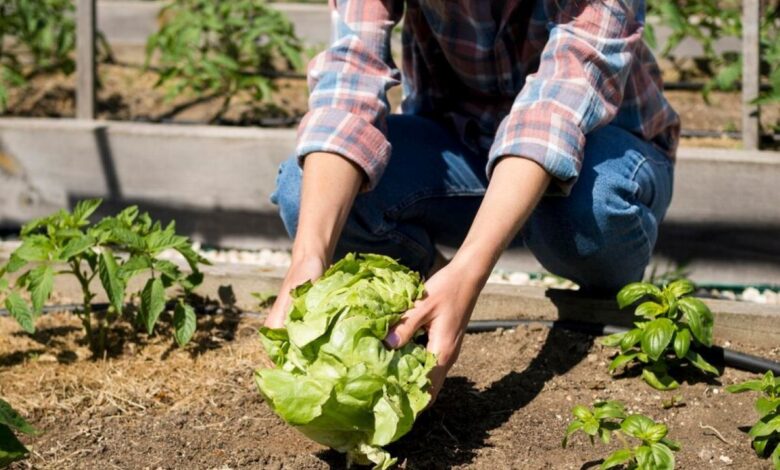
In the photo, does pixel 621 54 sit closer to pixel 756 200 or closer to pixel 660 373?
pixel 660 373

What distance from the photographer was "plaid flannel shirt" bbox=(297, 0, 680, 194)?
266 centimetres

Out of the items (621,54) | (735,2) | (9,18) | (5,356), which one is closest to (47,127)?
(9,18)

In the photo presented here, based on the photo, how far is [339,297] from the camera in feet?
7.59

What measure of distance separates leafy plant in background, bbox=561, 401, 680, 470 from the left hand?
31 cm

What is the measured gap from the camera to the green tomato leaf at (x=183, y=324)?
3.08m

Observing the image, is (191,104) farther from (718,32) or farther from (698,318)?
(698,318)

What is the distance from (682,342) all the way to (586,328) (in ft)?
1.43

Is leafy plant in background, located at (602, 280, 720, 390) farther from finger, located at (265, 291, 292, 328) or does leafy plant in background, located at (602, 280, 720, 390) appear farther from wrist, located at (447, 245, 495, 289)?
finger, located at (265, 291, 292, 328)

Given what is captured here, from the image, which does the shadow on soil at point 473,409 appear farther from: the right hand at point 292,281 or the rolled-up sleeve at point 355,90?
the rolled-up sleeve at point 355,90

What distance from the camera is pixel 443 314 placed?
93.1 inches

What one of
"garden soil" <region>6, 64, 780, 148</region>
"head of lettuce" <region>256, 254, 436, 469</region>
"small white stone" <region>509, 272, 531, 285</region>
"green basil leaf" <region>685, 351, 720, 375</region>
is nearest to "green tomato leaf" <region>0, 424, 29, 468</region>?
"head of lettuce" <region>256, 254, 436, 469</region>

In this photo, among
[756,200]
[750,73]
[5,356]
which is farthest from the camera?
[750,73]

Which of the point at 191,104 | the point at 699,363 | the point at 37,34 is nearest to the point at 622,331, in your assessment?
the point at 699,363

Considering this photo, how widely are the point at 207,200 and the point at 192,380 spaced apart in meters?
1.50
